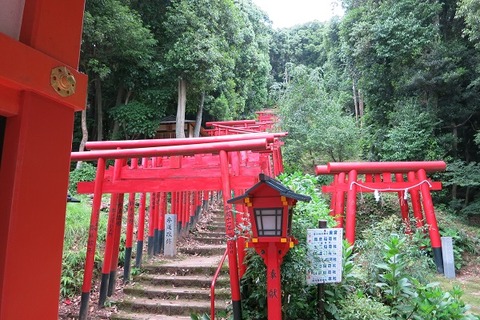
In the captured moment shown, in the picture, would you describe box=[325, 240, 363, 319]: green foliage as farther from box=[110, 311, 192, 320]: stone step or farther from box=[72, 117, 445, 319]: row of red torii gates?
box=[110, 311, 192, 320]: stone step

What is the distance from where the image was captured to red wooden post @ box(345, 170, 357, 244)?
30.9 feet

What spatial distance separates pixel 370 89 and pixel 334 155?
5263mm

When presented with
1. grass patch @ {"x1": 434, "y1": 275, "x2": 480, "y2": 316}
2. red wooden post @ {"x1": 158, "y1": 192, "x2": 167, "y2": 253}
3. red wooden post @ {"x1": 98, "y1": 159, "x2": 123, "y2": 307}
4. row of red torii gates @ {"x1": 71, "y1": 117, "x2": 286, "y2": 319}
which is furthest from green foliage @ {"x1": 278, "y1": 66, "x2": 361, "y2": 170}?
red wooden post @ {"x1": 98, "y1": 159, "x2": 123, "y2": 307}

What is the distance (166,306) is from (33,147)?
6500mm

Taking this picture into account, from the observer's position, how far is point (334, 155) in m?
14.7

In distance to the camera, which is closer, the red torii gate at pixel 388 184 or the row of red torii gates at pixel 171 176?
the row of red torii gates at pixel 171 176

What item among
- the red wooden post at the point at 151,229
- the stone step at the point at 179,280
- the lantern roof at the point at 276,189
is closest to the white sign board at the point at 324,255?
the lantern roof at the point at 276,189

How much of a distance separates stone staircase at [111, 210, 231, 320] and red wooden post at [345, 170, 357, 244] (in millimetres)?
3403

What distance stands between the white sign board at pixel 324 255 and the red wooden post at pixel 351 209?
4790 millimetres

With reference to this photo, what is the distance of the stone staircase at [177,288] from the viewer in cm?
693

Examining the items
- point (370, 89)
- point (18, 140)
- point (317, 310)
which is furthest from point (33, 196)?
point (370, 89)

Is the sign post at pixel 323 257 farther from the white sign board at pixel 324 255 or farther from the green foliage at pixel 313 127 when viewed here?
the green foliage at pixel 313 127

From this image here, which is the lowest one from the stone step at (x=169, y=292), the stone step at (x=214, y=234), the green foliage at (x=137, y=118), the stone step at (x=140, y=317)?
the stone step at (x=140, y=317)

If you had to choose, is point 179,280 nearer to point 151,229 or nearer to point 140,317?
point 140,317
